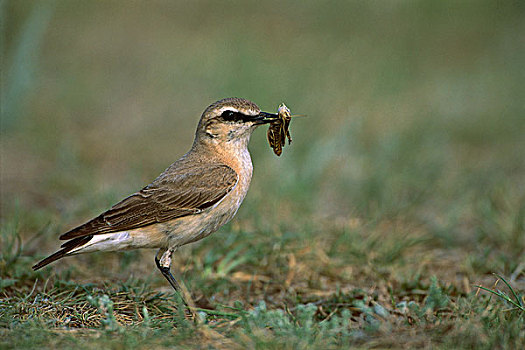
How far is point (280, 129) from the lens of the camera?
5.20 metres

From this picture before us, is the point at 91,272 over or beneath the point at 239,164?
beneath

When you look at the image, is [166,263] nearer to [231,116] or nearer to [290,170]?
[231,116]

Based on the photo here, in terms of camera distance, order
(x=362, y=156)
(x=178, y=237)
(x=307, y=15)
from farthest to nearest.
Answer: (x=307, y=15), (x=362, y=156), (x=178, y=237)

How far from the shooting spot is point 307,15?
14.5 meters

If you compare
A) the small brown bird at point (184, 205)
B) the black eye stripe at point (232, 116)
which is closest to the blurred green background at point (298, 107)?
the small brown bird at point (184, 205)

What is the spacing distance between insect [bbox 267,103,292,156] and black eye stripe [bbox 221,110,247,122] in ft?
0.91

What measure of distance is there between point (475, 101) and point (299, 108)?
3263 millimetres

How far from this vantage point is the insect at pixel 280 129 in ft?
16.7

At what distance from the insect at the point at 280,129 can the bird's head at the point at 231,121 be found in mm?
98

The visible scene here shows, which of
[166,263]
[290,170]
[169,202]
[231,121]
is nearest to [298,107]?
[290,170]

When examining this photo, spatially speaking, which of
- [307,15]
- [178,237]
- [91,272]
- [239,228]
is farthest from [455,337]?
[307,15]

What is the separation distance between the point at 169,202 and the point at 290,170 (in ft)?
8.11

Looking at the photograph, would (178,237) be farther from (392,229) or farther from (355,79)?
(355,79)

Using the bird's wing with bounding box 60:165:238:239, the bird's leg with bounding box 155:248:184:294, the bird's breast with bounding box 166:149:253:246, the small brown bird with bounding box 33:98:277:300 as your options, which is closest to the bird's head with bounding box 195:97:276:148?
the small brown bird with bounding box 33:98:277:300
